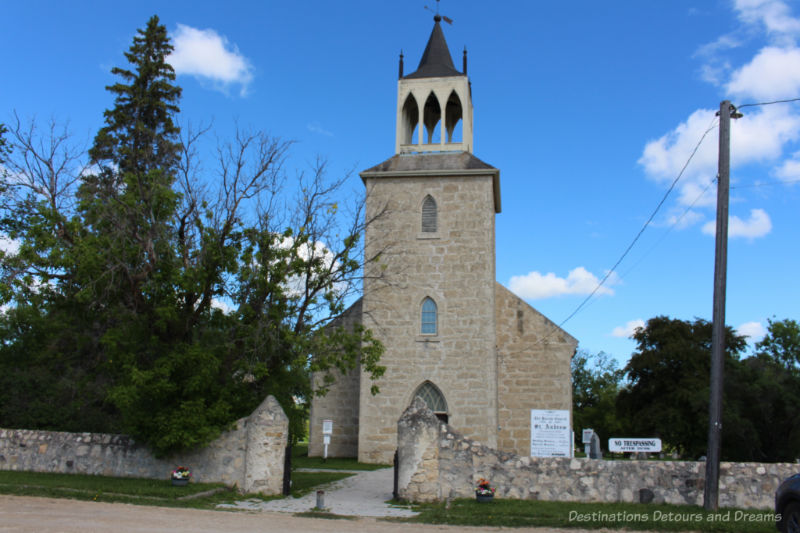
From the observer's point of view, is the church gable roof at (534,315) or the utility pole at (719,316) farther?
the church gable roof at (534,315)

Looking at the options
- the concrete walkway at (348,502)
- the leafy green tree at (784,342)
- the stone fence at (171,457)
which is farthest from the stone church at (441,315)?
the leafy green tree at (784,342)

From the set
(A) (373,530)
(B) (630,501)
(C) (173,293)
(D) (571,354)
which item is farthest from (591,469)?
(D) (571,354)

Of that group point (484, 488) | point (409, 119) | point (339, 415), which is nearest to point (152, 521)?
point (484, 488)

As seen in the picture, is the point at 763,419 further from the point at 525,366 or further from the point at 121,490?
the point at 121,490

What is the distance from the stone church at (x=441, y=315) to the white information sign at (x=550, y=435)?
300 inches

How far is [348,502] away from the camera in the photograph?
13.8 m

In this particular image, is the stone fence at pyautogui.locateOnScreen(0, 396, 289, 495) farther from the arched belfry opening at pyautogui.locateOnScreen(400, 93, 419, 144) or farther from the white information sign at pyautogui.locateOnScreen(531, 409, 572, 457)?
the arched belfry opening at pyautogui.locateOnScreen(400, 93, 419, 144)

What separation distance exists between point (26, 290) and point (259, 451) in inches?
274

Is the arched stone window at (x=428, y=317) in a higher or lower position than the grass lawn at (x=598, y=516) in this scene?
higher

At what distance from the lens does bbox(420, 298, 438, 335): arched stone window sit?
24.1 metres

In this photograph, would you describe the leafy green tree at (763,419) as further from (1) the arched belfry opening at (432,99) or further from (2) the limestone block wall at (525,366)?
(1) the arched belfry opening at (432,99)

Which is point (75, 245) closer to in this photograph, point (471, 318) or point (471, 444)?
point (471, 444)

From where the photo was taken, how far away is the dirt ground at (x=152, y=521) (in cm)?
968

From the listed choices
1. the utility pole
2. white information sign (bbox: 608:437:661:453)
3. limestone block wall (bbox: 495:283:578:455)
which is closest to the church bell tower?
limestone block wall (bbox: 495:283:578:455)
